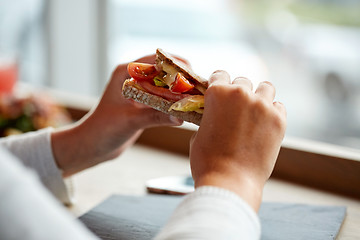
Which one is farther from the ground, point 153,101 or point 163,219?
point 153,101

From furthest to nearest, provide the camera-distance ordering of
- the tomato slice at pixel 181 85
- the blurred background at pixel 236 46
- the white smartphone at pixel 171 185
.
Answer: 1. the blurred background at pixel 236 46
2. the white smartphone at pixel 171 185
3. the tomato slice at pixel 181 85

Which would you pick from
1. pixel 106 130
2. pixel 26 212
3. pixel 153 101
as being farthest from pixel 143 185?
pixel 26 212

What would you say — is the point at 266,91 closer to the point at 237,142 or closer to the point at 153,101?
the point at 237,142

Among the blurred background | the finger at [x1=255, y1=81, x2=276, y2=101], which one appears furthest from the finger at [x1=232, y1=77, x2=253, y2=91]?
the blurred background

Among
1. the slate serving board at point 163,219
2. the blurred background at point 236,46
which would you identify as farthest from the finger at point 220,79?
the blurred background at point 236,46

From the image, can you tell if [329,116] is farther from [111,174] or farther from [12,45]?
[111,174]

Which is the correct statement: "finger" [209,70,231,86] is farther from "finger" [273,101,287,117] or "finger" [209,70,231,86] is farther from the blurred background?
the blurred background

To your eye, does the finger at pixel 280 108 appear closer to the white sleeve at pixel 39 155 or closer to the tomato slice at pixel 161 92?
the tomato slice at pixel 161 92
